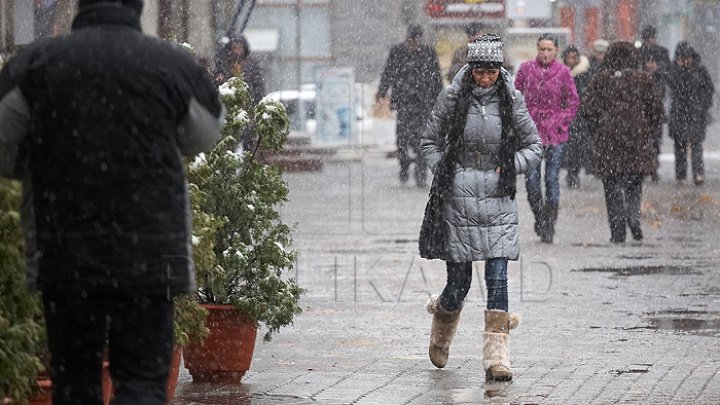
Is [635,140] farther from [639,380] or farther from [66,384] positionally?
[66,384]

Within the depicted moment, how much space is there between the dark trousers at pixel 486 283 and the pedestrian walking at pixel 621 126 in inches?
294

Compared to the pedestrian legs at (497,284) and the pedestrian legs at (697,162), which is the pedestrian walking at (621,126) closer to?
the pedestrian legs at (497,284)

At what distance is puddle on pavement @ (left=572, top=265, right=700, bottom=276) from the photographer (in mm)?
14146

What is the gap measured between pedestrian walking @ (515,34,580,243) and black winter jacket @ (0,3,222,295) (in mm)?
11298

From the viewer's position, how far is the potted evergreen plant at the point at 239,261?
8.62 meters

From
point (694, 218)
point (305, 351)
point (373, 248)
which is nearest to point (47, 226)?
point (305, 351)

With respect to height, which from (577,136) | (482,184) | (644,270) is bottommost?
A: (644,270)

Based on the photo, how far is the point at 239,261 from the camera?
8539 millimetres

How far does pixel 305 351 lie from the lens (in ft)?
32.8

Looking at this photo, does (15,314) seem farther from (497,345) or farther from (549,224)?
(549,224)

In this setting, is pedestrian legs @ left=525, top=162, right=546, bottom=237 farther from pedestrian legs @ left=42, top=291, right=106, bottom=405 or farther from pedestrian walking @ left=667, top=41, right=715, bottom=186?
pedestrian legs @ left=42, top=291, right=106, bottom=405

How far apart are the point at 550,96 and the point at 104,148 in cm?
1171

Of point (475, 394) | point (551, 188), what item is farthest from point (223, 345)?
point (551, 188)

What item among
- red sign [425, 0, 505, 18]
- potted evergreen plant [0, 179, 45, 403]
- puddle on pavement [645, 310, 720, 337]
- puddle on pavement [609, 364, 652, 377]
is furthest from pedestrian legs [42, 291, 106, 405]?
red sign [425, 0, 505, 18]
